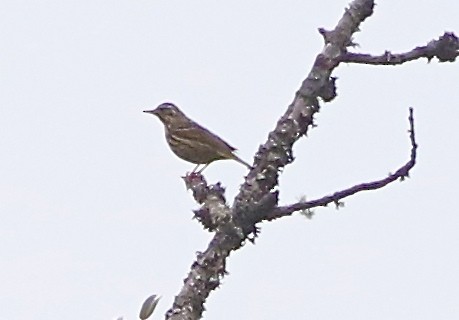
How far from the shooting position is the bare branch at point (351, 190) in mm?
3932

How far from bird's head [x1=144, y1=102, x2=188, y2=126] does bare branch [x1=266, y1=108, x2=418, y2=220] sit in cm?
389

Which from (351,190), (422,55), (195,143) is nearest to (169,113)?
(195,143)

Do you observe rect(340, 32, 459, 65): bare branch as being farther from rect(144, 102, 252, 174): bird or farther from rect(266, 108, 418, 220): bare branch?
rect(144, 102, 252, 174): bird

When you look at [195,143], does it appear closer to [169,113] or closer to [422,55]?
[169,113]

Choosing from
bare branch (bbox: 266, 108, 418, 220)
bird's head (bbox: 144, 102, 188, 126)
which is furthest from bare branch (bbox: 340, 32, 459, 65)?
bird's head (bbox: 144, 102, 188, 126)

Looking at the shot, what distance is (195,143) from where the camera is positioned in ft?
25.0

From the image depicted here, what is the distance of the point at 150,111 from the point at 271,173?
4297mm

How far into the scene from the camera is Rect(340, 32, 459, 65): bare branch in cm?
470

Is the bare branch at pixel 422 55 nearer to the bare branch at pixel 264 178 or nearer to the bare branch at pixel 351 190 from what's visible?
the bare branch at pixel 264 178

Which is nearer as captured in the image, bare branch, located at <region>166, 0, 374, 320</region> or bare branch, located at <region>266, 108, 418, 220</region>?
bare branch, located at <region>266, 108, 418, 220</region>

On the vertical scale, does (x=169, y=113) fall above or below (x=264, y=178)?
above

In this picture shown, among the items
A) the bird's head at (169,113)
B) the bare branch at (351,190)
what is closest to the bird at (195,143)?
the bird's head at (169,113)

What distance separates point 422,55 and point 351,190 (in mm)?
966

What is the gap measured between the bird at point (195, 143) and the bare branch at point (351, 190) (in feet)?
9.24
